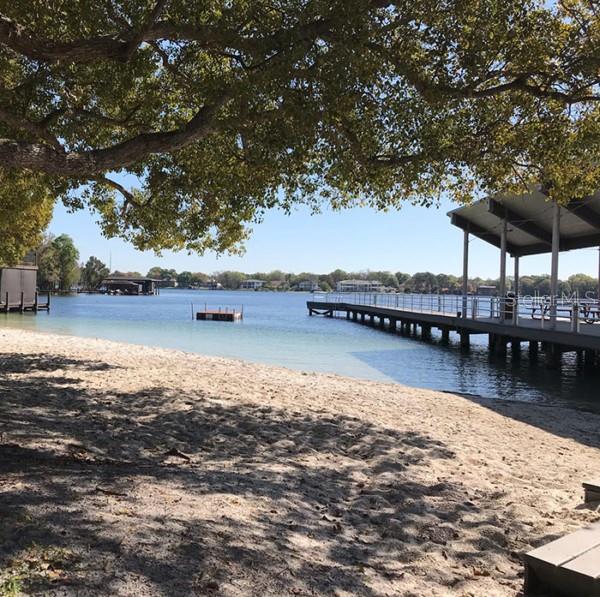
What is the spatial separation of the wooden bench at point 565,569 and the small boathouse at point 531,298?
13.3m

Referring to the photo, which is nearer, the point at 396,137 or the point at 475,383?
the point at 396,137

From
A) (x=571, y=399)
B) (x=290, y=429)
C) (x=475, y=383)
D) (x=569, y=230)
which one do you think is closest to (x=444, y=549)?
(x=290, y=429)

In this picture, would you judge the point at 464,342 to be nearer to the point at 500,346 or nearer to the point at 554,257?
the point at 500,346

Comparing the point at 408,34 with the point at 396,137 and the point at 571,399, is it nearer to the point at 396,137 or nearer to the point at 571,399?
the point at 396,137

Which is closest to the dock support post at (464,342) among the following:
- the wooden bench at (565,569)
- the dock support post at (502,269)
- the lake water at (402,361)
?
the lake water at (402,361)

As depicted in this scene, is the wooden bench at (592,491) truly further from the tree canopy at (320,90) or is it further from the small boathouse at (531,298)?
the small boathouse at (531,298)

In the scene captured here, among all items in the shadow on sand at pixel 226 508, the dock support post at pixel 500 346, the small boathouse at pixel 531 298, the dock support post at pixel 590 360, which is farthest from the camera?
the dock support post at pixel 500 346

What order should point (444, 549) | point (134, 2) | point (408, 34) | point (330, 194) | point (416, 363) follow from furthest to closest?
point (416, 363)
point (330, 194)
point (134, 2)
point (408, 34)
point (444, 549)

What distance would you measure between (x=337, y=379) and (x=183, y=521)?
33.8 ft

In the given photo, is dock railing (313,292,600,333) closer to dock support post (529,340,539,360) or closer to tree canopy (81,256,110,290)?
dock support post (529,340,539,360)

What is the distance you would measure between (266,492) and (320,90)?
468cm

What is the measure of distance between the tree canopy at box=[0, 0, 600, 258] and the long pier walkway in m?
9.80

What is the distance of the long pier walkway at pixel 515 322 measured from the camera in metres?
18.0

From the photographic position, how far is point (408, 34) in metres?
7.31
